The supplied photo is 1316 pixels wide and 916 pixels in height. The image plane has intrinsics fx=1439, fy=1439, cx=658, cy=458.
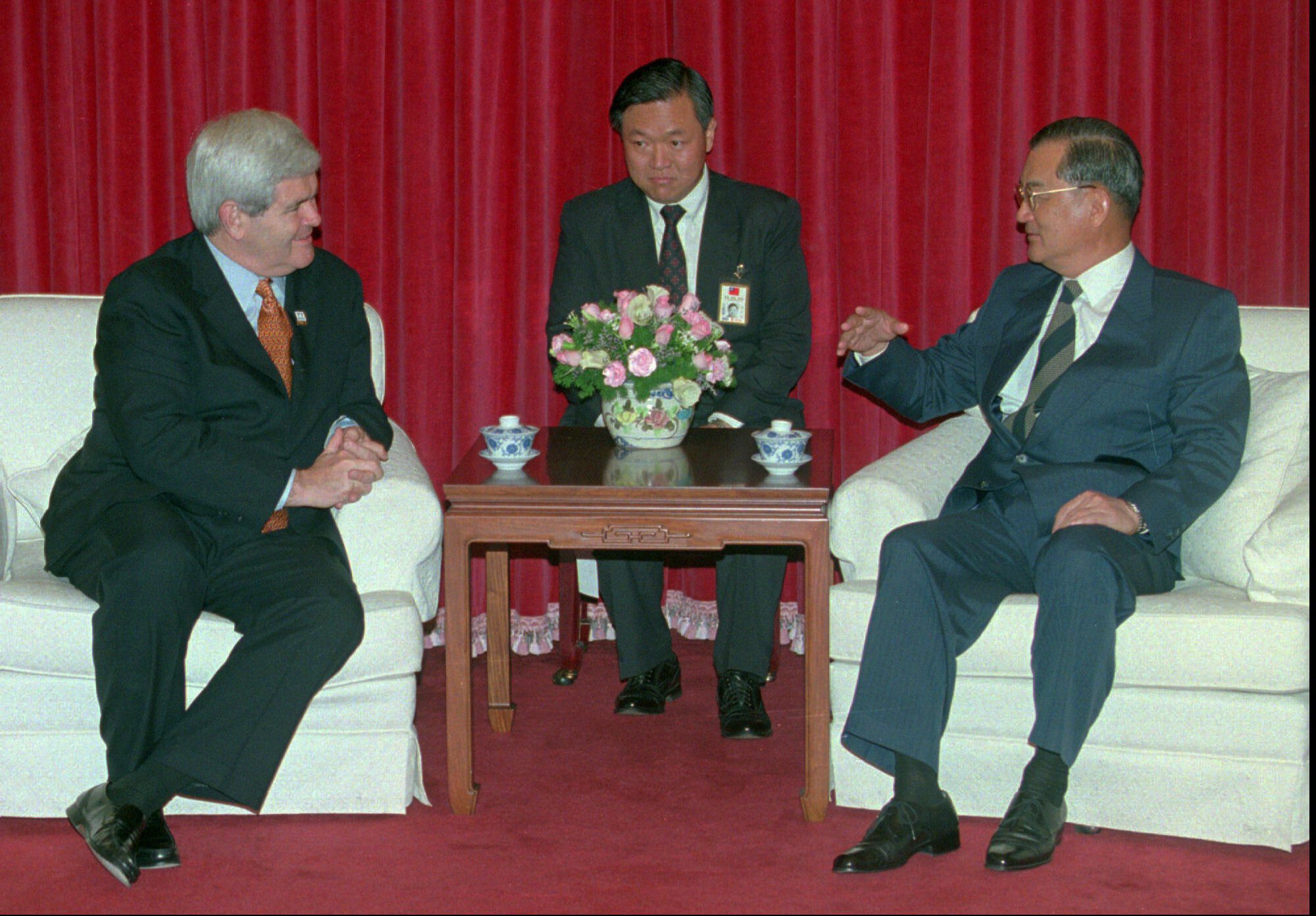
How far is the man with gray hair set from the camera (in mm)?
2566

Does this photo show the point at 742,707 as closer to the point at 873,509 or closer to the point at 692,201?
the point at 873,509

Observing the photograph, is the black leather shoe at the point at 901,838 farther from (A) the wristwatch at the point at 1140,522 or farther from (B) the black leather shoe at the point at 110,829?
(B) the black leather shoe at the point at 110,829

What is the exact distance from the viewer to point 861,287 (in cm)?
383

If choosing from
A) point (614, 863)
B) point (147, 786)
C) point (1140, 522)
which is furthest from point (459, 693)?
point (1140, 522)

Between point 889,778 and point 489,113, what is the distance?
205 cm

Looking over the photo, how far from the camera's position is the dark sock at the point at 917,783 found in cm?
261

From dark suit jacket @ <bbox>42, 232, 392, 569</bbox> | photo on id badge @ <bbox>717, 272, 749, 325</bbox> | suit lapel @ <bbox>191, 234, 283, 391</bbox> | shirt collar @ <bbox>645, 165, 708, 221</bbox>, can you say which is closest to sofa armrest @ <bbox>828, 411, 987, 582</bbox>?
photo on id badge @ <bbox>717, 272, 749, 325</bbox>

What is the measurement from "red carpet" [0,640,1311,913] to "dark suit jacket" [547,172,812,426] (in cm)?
92

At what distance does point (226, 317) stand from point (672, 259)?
1150 millimetres

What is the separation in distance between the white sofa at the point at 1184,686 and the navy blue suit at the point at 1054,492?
0.07 metres

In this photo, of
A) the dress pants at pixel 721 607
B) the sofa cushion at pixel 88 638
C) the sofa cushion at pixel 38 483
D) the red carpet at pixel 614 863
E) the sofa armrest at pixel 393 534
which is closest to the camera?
the red carpet at pixel 614 863

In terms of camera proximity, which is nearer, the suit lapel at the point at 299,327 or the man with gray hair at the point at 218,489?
the man with gray hair at the point at 218,489

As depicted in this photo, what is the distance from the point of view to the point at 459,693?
9.18 ft

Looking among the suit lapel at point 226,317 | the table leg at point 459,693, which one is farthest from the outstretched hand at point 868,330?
the suit lapel at point 226,317
